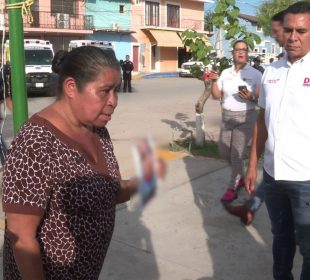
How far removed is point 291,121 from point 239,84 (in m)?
2.05

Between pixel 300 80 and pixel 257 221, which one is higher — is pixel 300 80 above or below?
above

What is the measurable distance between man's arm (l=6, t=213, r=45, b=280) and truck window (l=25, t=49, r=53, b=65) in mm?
15291

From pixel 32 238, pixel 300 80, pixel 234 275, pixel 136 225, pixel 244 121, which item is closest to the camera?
pixel 32 238

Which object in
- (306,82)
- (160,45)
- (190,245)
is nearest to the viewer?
(306,82)

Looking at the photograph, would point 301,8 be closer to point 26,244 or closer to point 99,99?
point 99,99

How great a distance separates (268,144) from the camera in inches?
97.3

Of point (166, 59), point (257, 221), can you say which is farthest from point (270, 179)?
point (166, 59)

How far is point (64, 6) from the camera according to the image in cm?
2970

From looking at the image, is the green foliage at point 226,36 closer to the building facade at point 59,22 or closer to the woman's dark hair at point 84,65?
the woman's dark hair at point 84,65

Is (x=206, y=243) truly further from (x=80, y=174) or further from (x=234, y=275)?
(x=80, y=174)

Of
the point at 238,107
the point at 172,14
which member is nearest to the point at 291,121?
the point at 238,107

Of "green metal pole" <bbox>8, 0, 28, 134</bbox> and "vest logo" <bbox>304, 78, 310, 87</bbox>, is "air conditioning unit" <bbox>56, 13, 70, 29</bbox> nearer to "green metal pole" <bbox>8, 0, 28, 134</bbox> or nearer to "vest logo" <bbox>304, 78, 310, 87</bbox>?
"green metal pole" <bbox>8, 0, 28, 134</bbox>

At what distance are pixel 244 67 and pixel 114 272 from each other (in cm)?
223

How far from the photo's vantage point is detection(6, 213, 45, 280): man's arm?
4.76ft
